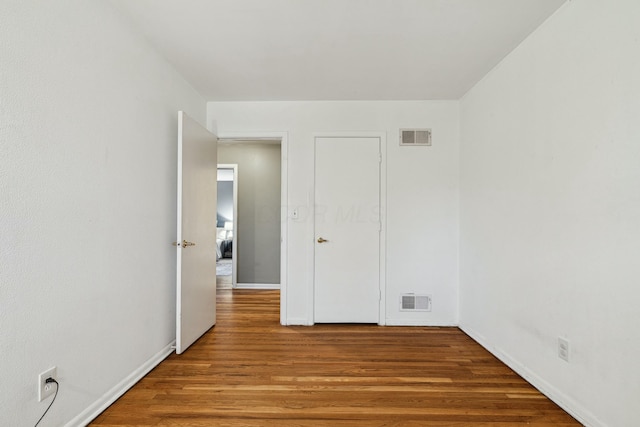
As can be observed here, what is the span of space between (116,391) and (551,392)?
2704mm

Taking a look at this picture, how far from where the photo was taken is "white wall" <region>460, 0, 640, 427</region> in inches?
57.7

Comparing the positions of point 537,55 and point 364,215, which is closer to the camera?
point 537,55

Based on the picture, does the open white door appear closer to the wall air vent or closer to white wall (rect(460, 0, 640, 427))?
the wall air vent

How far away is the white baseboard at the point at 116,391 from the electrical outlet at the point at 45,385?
0.24 metres

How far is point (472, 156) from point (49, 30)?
317cm

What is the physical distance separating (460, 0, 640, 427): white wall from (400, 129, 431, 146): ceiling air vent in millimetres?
681

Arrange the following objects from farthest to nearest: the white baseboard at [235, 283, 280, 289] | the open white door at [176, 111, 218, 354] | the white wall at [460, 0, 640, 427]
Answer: the white baseboard at [235, 283, 280, 289], the open white door at [176, 111, 218, 354], the white wall at [460, 0, 640, 427]

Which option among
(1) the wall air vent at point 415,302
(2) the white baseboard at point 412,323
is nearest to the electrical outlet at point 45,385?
(2) the white baseboard at point 412,323

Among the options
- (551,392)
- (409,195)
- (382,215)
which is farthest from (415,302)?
(551,392)

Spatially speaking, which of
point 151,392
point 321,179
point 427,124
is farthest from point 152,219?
point 427,124

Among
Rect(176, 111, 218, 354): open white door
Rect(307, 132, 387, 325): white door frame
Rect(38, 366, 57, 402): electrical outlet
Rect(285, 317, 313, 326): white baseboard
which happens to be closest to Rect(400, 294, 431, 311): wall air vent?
A: Rect(307, 132, 387, 325): white door frame

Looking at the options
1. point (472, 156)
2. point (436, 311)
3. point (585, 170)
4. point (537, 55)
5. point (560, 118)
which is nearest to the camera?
A: point (585, 170)

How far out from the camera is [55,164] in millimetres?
1459

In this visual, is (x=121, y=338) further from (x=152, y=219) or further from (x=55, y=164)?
(x=55, y=164)
